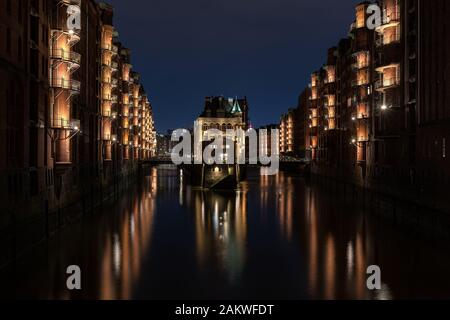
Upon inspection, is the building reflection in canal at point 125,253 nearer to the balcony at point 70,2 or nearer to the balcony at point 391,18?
the balcony at point 70,2

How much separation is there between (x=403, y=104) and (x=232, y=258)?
105ft

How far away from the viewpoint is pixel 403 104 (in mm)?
56656

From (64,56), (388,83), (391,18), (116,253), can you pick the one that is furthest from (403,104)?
(116,253)

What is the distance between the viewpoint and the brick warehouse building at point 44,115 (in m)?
32.4

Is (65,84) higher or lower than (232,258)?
higher

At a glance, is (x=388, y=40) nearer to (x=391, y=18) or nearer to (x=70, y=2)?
(x=391, y=18)

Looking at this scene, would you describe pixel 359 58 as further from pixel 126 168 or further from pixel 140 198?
pixel 126 168

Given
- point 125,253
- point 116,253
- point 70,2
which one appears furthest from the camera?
point 70,2

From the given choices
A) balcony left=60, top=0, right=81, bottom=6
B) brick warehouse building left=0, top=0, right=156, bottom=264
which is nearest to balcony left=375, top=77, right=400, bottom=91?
brick warehouse building left=0, top=0, right=156, bottom=264

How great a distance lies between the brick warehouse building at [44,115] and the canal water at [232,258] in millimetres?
3022

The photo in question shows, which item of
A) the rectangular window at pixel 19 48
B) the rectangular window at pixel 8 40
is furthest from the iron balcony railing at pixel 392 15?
the rectangular window at pixel 8 40

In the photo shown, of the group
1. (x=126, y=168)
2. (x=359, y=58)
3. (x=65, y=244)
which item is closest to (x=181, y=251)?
(x=65, y=244)

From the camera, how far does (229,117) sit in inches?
6860
